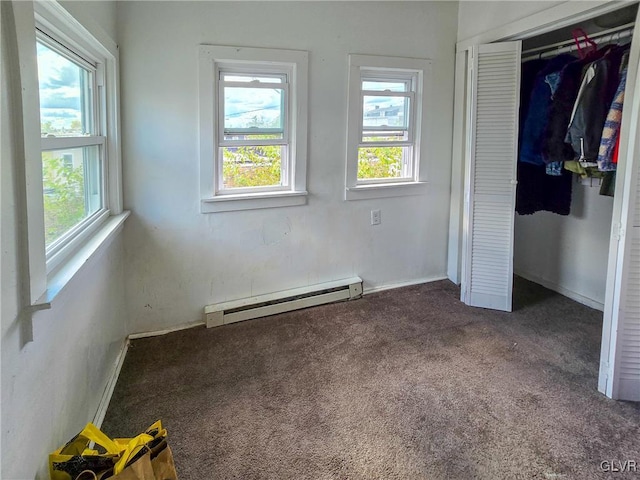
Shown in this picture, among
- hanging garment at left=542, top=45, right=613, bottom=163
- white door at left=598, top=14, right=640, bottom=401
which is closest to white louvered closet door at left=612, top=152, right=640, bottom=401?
white door at left=598, top=14, right=640, bottom=401

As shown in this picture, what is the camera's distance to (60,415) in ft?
5.12

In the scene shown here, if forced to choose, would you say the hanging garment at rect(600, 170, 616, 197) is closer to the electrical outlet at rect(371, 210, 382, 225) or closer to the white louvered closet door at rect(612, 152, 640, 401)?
the white louvered closet door at rect(612, 152, 640, 401)

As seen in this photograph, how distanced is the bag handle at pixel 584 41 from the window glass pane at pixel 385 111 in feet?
A: 4.12

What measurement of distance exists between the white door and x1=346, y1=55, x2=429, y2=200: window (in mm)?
1731

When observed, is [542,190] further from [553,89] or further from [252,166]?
[252,166]

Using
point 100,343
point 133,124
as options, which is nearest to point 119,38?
point 133,124

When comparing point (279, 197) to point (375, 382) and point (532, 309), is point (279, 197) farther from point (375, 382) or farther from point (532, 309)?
point (532, 309)

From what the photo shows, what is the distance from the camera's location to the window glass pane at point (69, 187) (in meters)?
1.70

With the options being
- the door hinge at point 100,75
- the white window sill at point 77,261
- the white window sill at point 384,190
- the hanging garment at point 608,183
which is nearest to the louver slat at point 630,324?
the hanging garment at point 608,183

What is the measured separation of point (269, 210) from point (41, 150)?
6.55ft

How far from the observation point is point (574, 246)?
370 cm

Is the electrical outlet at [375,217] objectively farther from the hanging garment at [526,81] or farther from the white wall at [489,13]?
the white wall at [489,13]

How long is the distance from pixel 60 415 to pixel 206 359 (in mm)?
1193

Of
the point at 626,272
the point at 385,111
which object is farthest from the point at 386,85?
the point at 626,272
